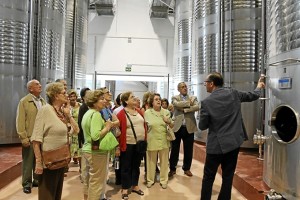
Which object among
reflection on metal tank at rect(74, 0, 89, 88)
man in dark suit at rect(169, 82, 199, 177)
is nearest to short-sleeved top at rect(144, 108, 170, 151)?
man in dark suit at rect(169, 82, 199, 177)

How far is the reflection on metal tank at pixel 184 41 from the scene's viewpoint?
9297 mm

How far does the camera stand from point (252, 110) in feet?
19.2

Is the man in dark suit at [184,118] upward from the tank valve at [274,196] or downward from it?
upward

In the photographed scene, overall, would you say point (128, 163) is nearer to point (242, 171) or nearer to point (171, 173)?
point (171, 173)

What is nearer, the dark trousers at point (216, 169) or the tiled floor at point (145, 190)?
the dark trousers at point (216, 169)

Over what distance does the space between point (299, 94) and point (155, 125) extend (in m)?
1.96

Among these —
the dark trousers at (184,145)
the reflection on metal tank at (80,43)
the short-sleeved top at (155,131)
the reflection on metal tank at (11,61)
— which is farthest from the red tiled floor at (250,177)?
the reflection on metal tank at (80,43)

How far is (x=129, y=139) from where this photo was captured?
385 centimetres

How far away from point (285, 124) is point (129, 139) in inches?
67.3

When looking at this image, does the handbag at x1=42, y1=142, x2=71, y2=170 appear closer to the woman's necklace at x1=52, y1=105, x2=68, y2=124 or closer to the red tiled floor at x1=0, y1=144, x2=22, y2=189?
the woman's necklace at x1=52, y1=105, x2=68, y2=124

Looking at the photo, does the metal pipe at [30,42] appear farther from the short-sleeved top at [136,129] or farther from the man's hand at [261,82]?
the man's hand at [261,82]

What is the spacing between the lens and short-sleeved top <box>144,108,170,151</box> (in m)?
4.26

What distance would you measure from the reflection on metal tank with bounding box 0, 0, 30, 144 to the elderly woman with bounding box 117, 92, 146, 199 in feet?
9.37

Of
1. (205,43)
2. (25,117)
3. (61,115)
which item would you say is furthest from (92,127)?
(205,43)
